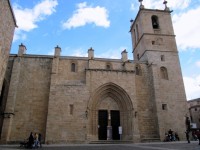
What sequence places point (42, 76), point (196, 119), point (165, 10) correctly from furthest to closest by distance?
point (196, 119), point (165, 10), point (42, 76)

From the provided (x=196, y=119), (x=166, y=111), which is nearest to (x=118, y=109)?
(x=166, y=111)

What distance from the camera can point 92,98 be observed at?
18156 mm

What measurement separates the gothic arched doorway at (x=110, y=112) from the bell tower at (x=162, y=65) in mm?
3096

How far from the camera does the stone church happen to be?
16766mm

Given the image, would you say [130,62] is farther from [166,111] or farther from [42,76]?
[42,76]

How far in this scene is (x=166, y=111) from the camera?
19.5 m

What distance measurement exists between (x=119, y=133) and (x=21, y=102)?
10.1 meters

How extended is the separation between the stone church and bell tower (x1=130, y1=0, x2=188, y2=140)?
0.11 metres

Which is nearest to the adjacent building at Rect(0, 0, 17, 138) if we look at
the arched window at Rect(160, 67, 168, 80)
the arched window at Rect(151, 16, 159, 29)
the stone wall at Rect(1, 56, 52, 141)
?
the stone wall at Rect(1, 56, 52, 141)

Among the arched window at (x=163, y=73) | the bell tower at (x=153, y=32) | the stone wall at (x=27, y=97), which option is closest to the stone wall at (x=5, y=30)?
the stone wall at (x=27, y=97)

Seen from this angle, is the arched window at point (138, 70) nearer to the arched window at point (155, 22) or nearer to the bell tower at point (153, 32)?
the bell tower at point (153, 32)

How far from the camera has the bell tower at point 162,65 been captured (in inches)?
762

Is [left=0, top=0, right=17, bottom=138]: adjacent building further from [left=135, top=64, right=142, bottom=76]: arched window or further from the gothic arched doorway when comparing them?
[left=135, top=64, right=142, bottom=76]: arched window

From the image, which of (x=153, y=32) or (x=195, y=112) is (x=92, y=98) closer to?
(x=153, y=32)
